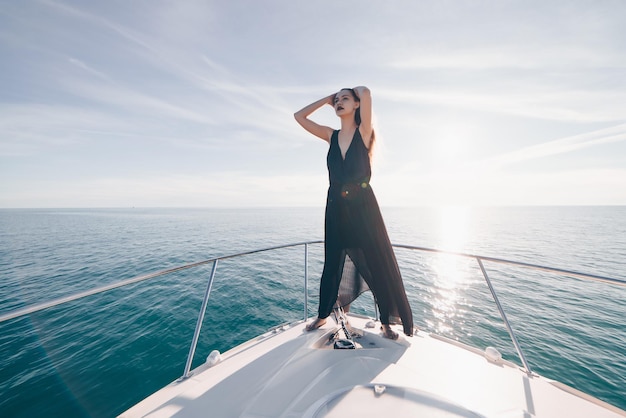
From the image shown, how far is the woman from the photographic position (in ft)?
6.34

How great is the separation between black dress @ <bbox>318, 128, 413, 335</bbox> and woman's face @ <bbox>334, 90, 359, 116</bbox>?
20cm

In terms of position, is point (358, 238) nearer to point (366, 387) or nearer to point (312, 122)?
point (366, 387)

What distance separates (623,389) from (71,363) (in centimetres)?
1104

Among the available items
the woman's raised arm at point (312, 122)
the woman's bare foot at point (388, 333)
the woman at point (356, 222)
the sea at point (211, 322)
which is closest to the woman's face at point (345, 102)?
the woman at point (356, 222)

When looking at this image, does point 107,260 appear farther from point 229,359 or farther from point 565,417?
point 565,417

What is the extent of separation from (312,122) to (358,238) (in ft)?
3.89

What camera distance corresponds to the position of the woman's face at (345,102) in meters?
1.91

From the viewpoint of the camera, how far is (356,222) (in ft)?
6.50

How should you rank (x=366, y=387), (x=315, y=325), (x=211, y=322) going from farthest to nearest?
1. (x=211, y=322)
2. (x=315, y=325)
3. (x=366, y=387)

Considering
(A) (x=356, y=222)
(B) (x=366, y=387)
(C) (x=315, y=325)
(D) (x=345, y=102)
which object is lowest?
(C) (x=315, y=325)

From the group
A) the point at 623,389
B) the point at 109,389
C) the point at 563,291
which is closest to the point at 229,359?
the point at 109,389

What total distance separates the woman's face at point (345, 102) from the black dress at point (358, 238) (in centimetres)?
20

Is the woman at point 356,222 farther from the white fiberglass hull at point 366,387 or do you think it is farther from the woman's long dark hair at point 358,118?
the white fiberglass hull at point 366,387

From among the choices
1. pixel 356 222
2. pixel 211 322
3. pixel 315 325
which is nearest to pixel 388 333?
pixel 315 325
